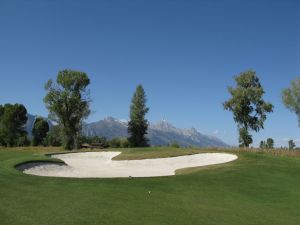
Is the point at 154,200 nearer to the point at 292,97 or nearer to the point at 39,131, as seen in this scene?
the point at 292,97

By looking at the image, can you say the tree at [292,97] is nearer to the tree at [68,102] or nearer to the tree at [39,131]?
the tree at [68,102]

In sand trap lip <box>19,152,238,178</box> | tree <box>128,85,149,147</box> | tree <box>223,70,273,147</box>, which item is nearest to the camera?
sand trap lip <box>19,152,238,178</box>

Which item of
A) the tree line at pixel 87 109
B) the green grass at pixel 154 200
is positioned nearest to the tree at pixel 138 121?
the tree line at pixel 87 109

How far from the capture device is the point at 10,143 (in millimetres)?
106438

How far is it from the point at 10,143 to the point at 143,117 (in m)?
41.2

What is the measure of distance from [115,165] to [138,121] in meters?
51.9

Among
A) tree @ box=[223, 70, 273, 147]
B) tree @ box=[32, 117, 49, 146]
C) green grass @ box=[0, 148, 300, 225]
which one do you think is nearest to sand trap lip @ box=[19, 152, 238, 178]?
green grass @ box=[0, 148, 300, 225]

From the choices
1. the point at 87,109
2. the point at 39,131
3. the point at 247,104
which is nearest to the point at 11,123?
the point at 39,131

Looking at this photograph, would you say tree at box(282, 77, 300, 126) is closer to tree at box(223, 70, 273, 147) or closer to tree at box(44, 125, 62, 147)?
tree at box(223, 70, 273, 147)

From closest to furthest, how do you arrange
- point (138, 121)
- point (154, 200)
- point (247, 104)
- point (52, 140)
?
point (154, 200) → point (247, 104) → point (138, 121) → point (52, 140)

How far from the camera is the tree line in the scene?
66938 mm

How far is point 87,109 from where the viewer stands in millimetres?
81812

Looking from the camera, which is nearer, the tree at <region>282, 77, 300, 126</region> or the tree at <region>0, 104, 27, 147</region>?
the tree at <region>282, 77, 300, 126</region>

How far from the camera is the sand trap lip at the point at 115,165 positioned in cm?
3045
